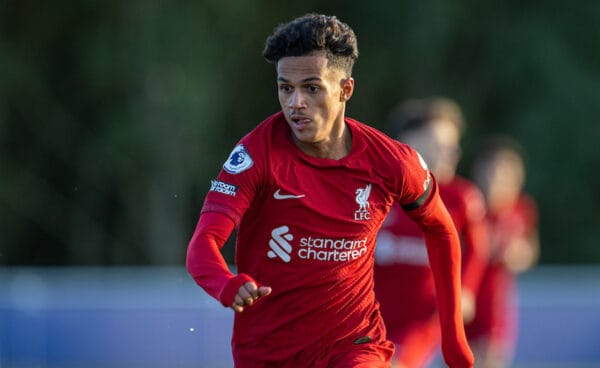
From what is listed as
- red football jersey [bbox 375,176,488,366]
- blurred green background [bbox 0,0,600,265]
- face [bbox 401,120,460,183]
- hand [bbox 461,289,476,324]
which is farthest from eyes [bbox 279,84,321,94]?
blurred green background [bbox 0,0,600,265]

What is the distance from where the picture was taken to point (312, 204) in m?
4.62

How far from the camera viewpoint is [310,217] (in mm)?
4645

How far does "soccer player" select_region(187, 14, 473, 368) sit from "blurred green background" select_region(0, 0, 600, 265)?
13993 mm

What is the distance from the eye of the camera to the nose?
4.55 meters

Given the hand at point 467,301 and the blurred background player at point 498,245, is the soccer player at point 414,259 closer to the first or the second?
the hand at point 467,301

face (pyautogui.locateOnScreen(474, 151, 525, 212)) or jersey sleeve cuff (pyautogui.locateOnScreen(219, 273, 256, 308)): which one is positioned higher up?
jersey sleeve cuff (pyautogui.locateOnScreen(219, 273, 256, 308))

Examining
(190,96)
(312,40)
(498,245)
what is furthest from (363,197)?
(190,96)

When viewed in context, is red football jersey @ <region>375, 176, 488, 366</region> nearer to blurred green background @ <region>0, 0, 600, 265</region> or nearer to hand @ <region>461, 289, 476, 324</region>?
hand @ <region>461, 289, 476, 324</region>

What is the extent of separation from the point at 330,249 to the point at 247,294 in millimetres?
864

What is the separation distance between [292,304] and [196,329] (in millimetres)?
8306

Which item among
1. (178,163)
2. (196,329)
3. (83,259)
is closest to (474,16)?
(178,163)

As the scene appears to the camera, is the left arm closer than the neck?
No

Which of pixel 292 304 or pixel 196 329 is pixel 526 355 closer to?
pixel 196 329

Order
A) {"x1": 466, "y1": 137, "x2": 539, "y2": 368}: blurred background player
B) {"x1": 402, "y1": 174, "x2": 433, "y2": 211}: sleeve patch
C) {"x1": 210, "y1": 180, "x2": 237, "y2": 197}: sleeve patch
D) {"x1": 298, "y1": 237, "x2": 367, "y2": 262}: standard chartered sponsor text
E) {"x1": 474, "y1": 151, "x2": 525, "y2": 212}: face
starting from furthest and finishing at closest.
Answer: {"x1": 474, "y1": 151, "x2": 525, "y2": 212}: face < {"x1": 466, "y1": 137, "x2": 539, "y2": 368}: blurred background player < {"x1": 402, "y1": 174, "x2": 433, "y2": 211}: sleeve patch < {"x1": 298, "y1": 237, "x2": 367, "y2": 262}: standard chartered sponsor text < {"x1": 210, "y1": 180, "x2": 237, "y2": 197}: sleeve patch
